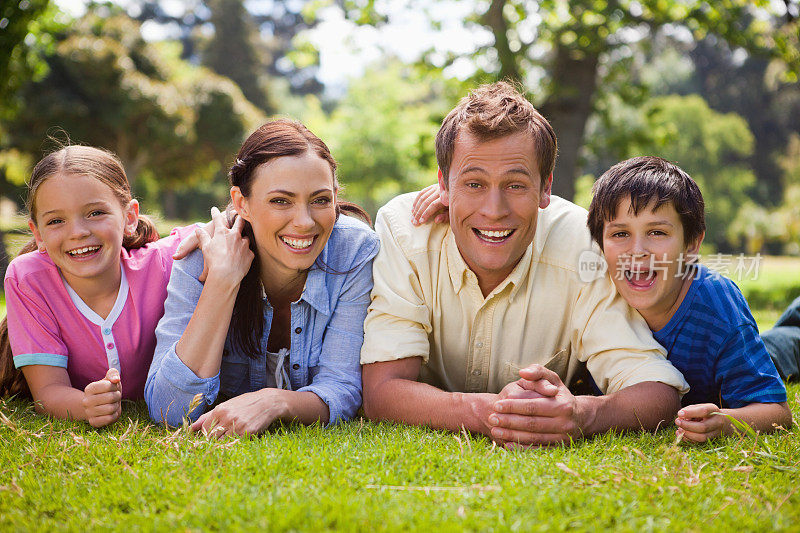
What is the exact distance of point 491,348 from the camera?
Answer: 3.85 metres

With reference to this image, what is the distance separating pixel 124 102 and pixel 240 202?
55.4 feet

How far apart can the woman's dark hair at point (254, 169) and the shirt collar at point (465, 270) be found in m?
0.76

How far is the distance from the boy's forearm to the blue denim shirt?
189 cm

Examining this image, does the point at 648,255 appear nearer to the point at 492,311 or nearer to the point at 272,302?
the point at 492,311

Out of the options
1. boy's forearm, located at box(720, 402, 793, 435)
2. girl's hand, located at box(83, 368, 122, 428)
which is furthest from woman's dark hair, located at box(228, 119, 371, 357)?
boy's forearm, located at box(720, 402, 793, 435)

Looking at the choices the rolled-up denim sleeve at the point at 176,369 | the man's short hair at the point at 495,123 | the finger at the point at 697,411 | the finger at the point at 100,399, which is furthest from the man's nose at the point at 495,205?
the finger at the point at 100,399

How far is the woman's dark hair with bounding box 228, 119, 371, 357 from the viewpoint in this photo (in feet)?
12.3

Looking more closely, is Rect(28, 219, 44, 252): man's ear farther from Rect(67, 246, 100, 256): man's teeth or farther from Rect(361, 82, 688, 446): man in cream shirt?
Rect(361, 82, 688, 446): man in cream shirt

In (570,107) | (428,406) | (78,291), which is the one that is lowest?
(428,406)

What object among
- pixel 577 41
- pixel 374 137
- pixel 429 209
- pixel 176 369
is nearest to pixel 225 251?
pixel 176 369

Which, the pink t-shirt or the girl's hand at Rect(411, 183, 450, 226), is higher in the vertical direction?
the girl's hand at Rect(411, 183, 450, 226)

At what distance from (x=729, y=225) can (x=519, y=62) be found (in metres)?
30.7

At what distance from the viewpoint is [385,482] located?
8.87ft

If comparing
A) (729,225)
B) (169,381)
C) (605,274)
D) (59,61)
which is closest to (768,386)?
(605,274)
